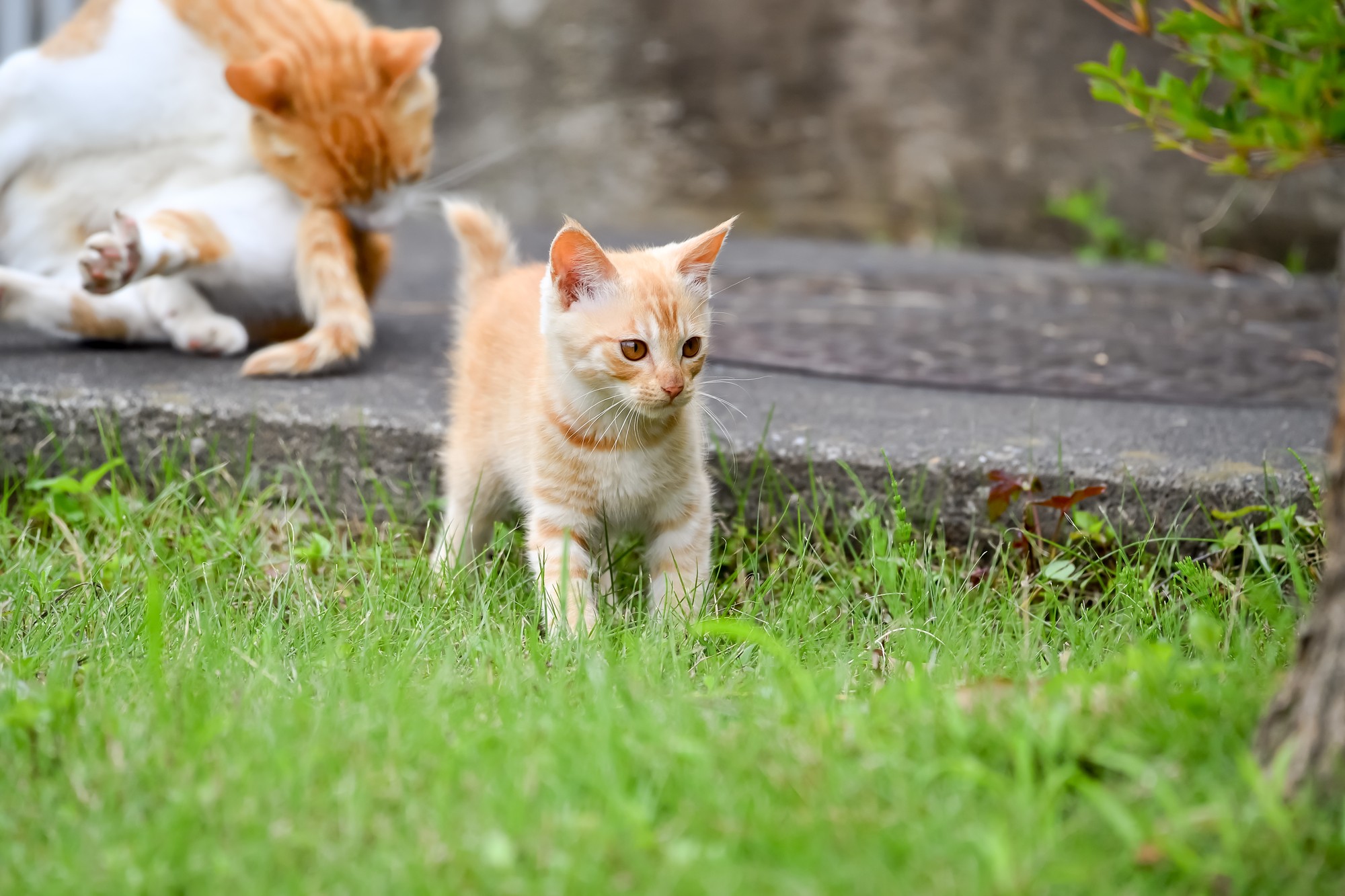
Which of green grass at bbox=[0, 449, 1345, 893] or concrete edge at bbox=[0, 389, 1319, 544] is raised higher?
concrete edge at bbox=[0, 389, 1319, 544]

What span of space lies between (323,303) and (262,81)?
454 mm

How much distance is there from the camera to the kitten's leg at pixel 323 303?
2.50m

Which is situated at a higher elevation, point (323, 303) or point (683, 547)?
point (323, 303)

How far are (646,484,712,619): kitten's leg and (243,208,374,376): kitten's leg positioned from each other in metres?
0.88

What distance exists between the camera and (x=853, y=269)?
4.11 m

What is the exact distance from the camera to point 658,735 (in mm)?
1345

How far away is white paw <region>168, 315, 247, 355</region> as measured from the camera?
104 inches

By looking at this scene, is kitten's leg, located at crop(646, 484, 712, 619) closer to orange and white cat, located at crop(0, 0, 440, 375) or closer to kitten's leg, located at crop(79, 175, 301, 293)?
orange and white cat, located at crop(0, 0, 440, 375)

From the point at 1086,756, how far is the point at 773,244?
3.63m

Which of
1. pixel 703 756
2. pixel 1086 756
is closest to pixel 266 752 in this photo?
pixel 703 756

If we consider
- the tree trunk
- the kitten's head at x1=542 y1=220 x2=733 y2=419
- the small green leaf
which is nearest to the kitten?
the kitten's head at x1=542 y1=220 x2=733 y2=419

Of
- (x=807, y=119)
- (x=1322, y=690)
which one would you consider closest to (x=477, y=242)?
(x=1322, y=690)

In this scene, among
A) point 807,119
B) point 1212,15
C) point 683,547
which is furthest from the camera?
point 807,119

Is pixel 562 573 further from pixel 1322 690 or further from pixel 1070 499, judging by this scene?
pixel 1322 690
